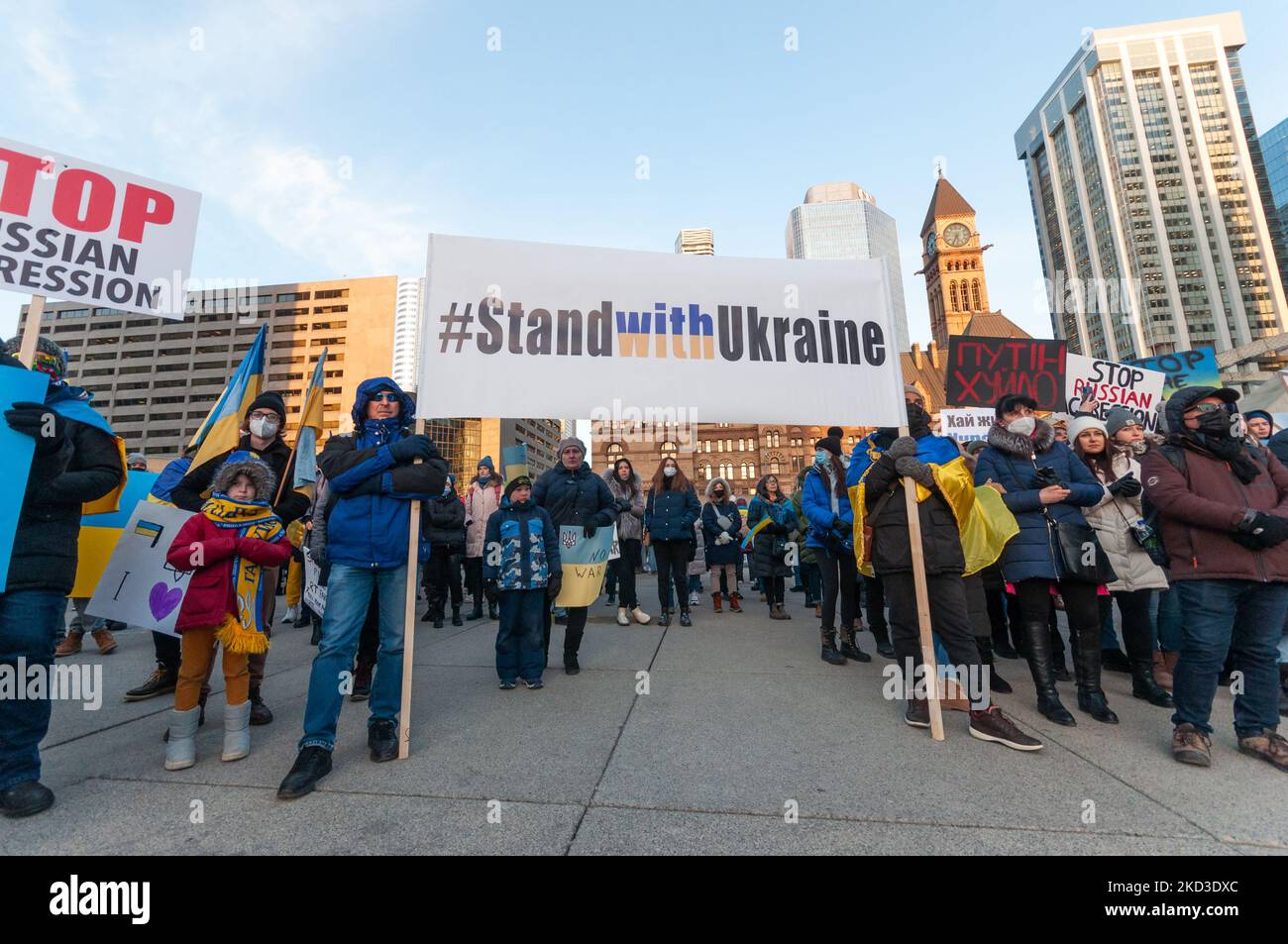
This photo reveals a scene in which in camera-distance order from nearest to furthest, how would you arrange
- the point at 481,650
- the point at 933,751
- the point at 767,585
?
the point at 933,751, the point at 481,650, the point at 767,585

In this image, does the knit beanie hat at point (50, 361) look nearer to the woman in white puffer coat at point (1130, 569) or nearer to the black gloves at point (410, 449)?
the black gloves at point (410, 449)

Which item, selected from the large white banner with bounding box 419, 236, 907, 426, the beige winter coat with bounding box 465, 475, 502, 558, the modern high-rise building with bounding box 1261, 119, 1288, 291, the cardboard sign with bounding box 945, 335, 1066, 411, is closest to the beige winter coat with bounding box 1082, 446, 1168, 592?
the large white banner with bounding box 419, 236, 907, 426

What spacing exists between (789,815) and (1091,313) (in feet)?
458

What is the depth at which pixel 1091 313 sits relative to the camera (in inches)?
4205

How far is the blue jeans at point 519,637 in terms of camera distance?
4355 mm

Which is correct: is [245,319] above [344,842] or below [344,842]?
above

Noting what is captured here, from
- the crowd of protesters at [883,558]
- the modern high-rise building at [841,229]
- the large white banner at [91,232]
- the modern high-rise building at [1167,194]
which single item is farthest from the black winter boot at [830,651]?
the modern high-rise building at [841,229]

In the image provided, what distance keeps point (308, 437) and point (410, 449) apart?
4.84 ft

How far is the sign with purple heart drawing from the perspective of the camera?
3486 mm

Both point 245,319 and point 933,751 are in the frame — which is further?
point 245,319

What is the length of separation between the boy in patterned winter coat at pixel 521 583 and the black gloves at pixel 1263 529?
166 inches
